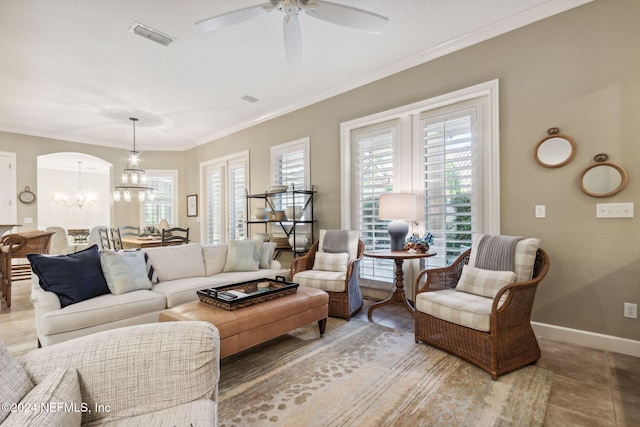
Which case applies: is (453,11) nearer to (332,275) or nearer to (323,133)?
(323,133)

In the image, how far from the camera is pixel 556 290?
2.71 meters

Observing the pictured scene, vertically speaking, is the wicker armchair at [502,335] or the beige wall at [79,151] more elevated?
the beige wall at [79,151]

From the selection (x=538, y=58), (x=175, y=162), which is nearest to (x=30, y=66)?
(x=175, y=162)

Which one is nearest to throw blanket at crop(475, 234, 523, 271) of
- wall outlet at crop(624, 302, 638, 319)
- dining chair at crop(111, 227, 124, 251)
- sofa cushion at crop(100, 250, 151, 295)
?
wall outlet at crop(624, 302, 638, 319)

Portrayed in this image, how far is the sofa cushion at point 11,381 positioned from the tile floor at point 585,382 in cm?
227

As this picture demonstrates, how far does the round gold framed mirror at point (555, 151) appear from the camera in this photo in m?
2.62

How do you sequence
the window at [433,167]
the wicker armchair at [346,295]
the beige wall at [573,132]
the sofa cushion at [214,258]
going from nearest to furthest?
A: the beige wall at [573,132], the window at [433,167], the wicker armchair at [346,295], the sofa cushion at [214,258]

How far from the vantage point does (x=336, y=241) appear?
3.79 metres

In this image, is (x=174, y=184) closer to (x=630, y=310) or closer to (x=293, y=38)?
(x=293, y=38)

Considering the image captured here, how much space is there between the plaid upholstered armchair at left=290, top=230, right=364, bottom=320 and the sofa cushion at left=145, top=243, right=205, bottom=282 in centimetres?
109

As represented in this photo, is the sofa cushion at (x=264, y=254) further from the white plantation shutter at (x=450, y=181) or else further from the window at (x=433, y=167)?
the white plantation shutter at (x=450, y=181)

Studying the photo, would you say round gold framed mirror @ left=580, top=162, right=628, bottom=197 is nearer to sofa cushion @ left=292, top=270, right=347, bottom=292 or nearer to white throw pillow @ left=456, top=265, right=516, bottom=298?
white throw pillow @ left=456, top=265, right=516, bottom=298

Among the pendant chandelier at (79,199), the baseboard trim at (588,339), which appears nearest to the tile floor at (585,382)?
the baseboard trim at (588,339)

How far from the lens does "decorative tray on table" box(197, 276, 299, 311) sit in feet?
7.52
